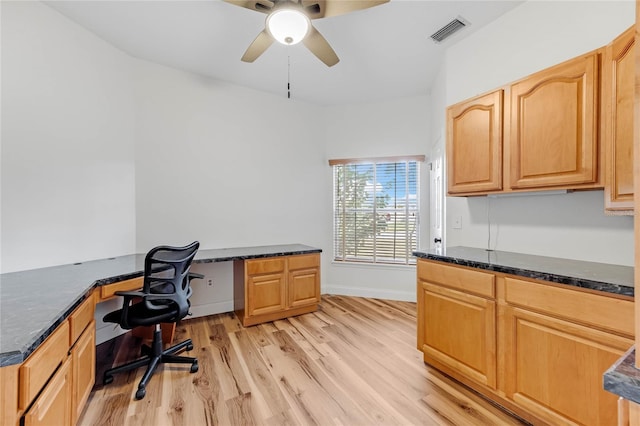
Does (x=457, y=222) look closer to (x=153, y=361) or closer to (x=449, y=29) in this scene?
(x=449, y=29)

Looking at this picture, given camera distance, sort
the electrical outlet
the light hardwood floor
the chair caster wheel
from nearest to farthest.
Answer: the light hardwood floor, the chair caster wheel, the electrical outlet

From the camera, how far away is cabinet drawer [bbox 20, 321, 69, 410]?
3.24 ft

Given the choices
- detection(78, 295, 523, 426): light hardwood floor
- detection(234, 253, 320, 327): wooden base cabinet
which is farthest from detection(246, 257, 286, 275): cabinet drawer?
detection(78, 295, 523, 426): light hardwood floor

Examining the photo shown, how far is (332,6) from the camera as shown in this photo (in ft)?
6.03

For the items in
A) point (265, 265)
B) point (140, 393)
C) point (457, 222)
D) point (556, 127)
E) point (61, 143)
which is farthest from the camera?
point (265, 265)

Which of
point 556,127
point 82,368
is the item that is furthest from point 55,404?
point 556,127

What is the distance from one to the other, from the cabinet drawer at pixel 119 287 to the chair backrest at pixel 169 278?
22 centimetres

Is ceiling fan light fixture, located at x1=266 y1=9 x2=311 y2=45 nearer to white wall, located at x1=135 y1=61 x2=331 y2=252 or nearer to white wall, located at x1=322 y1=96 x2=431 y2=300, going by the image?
white wall, located at x1=135 y1=61 x2=331 y2=252

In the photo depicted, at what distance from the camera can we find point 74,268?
2.23 meters

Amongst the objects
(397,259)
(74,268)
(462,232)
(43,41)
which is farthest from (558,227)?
(43,41)

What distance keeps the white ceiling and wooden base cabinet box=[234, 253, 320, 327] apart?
2.14 m

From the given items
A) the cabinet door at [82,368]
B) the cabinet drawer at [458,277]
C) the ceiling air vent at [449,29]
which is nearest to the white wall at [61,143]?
the cabinet door at [82,368]

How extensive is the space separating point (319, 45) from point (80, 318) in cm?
234

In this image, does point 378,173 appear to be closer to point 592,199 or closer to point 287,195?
point 287,195
